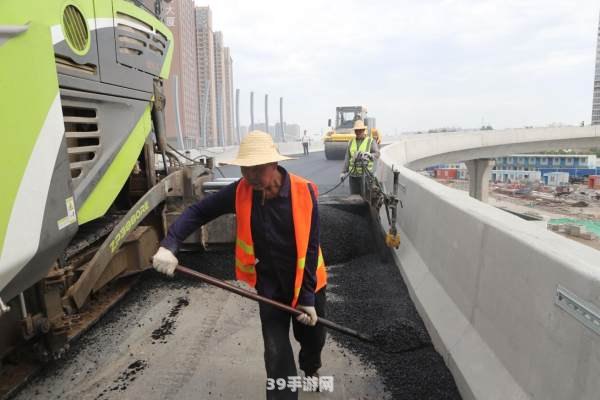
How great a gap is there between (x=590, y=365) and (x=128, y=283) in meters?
4.10

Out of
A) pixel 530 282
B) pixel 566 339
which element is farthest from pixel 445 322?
pixel 566 339

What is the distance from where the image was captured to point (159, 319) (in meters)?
3.87

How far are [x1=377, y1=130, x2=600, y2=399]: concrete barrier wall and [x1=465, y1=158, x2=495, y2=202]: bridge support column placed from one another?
30447 mm

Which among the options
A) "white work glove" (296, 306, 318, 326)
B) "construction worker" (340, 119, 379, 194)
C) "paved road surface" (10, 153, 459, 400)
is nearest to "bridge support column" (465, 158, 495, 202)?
"construction worker" (340, 119, 379, 194)

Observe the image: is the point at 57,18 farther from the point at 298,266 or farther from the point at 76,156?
the point at 298,266

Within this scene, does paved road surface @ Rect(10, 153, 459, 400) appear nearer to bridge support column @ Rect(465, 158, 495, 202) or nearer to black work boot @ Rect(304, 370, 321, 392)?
black work boot @ Rect(304, 370, 321, 392)

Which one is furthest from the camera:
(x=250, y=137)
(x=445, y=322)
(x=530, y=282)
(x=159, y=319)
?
(x=159, y=319)

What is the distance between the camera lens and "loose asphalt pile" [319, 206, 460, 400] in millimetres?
2717

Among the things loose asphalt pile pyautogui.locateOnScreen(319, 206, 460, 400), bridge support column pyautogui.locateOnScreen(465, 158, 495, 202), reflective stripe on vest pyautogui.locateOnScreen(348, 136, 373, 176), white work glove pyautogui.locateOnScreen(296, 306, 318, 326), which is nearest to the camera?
white work glove pyautogui.locateOnScreen(296, 306, 318, 326)

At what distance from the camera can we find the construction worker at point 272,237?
2.34m

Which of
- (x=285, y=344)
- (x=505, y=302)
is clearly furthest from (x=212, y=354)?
(x=505, y=302)

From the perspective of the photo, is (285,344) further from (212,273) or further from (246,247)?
(212,273)

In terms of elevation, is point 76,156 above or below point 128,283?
above

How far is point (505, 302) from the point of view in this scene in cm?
215
